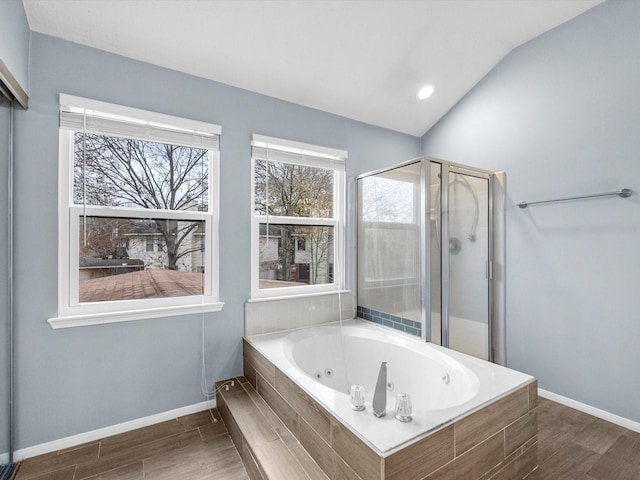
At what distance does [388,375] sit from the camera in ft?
7.30

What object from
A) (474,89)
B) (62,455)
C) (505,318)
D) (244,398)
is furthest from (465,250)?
(62,455)

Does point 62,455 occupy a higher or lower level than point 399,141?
lower

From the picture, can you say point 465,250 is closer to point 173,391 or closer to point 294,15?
point 294,15

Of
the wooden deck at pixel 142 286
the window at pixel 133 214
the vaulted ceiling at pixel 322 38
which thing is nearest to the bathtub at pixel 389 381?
the wooden deck at pixel 142 286

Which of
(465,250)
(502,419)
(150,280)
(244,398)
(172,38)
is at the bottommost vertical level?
(244,398)

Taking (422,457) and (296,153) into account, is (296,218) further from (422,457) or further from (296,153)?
(422,457)

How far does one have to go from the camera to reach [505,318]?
2707mm

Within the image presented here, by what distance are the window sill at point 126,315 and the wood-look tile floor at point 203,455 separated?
2.36ft

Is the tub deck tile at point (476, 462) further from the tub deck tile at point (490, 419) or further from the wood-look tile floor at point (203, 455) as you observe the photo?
the wood-look tile floor at point (203, 455)

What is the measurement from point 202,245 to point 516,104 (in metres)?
2.75

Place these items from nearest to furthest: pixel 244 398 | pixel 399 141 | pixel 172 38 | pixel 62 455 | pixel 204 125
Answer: pixel 62 455
pixel 172 38
pixel 244 398
pixel 204 125
pixel 399 141

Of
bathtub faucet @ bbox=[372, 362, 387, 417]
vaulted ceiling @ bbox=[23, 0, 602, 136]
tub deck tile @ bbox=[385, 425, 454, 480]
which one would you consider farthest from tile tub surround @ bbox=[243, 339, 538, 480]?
vaulted ceiling @ bbox=[23, 0, 602, 136]

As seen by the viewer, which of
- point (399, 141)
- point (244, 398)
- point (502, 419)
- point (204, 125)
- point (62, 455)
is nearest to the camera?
point (502, 419)

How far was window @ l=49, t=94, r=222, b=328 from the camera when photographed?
6.17 feet
